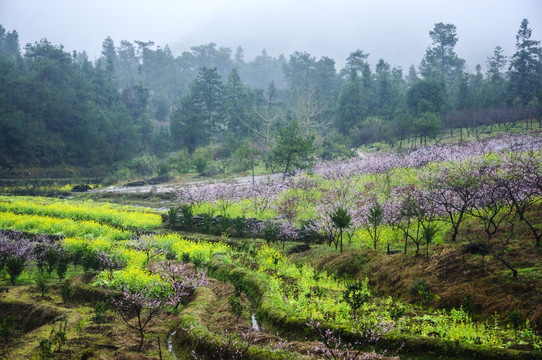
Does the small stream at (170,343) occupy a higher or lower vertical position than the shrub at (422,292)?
lower

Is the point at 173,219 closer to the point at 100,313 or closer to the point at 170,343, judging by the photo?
the point at 100,313

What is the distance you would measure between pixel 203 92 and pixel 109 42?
200 feet

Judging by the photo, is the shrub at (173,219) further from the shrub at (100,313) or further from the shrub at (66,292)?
the shrub at (100,313)

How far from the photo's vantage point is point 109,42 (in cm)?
11550

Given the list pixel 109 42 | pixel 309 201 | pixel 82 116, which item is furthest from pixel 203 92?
pixel 109 42

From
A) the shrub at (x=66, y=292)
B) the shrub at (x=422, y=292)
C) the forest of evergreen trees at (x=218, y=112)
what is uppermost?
the forest of evergreen trees at (x=218, y=112)

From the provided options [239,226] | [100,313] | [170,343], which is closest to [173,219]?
[239,226]

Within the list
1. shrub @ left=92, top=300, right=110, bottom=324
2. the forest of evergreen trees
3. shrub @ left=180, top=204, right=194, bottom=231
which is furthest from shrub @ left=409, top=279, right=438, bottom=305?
the forest of evergreen trees

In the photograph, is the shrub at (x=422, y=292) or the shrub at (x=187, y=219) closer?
the shrub at (x=422, y=292)

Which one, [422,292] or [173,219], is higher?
[422,292]

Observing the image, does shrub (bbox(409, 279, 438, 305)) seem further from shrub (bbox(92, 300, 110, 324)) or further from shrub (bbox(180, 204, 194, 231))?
shrub (bbox(180, 204, 194, 231))

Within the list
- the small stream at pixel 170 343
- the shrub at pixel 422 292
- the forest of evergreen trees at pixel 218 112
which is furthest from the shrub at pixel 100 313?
the forest of evergreen trees at pixel 218 112

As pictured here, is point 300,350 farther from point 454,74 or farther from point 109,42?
point 109,42

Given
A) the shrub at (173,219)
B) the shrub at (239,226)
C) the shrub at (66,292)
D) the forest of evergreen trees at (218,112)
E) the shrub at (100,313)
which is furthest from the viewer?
the forest of evergreen trees at (218,112)
